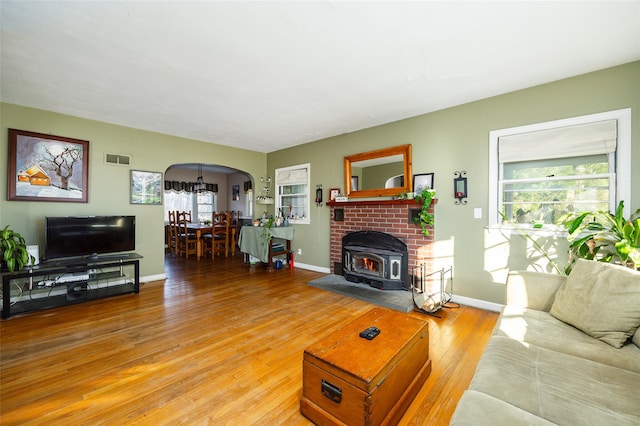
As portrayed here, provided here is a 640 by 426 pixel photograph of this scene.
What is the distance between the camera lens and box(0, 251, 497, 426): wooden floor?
152cm

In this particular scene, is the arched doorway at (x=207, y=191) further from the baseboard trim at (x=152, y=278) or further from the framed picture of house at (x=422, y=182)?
the framed picture of house at (x=422, y=182)

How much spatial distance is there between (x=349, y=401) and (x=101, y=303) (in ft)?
11.5

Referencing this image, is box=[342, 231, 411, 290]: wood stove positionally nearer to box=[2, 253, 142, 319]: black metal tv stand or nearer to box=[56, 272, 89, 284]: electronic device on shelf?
box=[2, 253, 142, 319]: black metal tv stand

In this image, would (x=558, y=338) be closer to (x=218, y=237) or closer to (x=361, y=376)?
(x=361, y=376)

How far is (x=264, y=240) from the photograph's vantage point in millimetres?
4984

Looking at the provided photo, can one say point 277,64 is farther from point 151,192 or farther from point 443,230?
point 151,192

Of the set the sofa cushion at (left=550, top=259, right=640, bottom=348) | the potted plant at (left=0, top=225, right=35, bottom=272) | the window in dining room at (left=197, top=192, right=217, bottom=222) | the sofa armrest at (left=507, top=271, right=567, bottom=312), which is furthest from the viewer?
the window in dining room at (left=197, top=192, right=217, bottom=222)

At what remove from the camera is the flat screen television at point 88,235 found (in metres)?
3.30

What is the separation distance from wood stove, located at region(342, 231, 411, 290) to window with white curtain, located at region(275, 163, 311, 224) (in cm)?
131

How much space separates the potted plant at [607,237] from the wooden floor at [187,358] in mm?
1111

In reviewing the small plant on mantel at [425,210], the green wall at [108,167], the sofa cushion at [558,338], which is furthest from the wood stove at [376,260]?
the green wall at [108,167]

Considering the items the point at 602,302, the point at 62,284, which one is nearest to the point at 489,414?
the point at 602,302

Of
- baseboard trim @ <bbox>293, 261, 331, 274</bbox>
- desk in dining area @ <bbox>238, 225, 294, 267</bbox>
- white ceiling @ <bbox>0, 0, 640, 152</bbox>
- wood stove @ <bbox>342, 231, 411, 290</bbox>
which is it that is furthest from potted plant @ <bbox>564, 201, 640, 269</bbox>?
desk in dining area @ <bbox>238, 225, 294, 267</bbox>

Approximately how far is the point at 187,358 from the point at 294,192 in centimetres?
377
